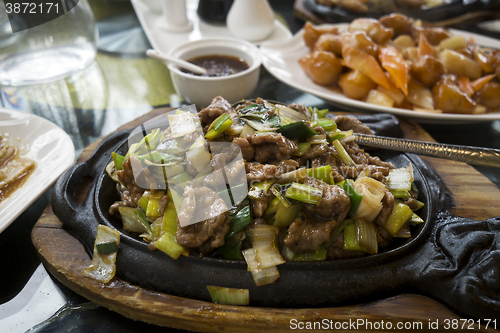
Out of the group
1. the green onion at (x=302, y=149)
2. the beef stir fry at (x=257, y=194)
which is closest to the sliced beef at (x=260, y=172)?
the beef stir fry at (x=257, y=194)

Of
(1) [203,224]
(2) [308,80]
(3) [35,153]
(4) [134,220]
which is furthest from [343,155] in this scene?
(3) [35,153]

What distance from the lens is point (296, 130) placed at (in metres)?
1.95

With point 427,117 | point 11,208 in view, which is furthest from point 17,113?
point 427,117

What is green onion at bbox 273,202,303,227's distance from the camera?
5.72 feet

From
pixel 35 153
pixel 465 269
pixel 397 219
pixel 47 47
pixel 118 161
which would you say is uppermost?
pixel 47 47

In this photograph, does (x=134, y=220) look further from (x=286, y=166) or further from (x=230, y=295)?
(x=286, y=166)

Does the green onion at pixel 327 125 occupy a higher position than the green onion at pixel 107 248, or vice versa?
the green onion at pixel 327 125

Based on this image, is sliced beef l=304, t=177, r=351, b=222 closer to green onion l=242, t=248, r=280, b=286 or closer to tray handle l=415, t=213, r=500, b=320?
green onion l=242, t=248, r=280, b=286

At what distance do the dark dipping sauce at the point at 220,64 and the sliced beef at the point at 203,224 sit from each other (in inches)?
71.3

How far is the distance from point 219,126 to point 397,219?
1068 mm

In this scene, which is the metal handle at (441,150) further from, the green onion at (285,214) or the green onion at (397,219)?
the green onion at (285,214)

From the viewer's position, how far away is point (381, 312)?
62.1 inches

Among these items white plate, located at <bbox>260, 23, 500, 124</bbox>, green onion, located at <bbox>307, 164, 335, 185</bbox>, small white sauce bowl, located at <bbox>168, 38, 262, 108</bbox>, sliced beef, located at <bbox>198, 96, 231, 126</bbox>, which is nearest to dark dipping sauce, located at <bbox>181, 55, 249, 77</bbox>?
small white sauce bowl, located at <bbox>168, 38, 262, 108</bbox>

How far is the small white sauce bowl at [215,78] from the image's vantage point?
10.1 feet
